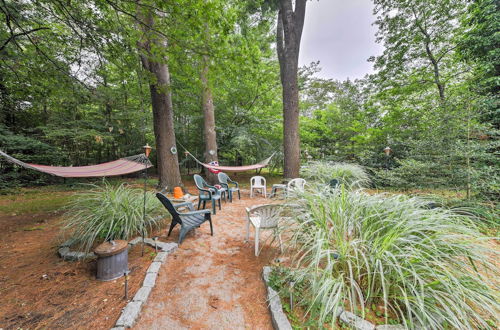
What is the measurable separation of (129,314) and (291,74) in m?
4.77

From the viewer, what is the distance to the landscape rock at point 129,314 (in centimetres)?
109

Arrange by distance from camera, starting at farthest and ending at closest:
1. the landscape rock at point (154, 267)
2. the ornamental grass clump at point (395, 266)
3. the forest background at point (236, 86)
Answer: the forest background at point (236, 86) < the landscape rock at point (154, 267) < the ornamental grass clump at point (395, 266)

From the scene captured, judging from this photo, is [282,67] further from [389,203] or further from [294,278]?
[294,278]

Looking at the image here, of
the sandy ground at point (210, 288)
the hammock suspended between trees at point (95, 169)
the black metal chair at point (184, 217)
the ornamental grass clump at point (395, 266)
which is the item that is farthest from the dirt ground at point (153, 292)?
the hammock suspended between trees at point (95, 169)

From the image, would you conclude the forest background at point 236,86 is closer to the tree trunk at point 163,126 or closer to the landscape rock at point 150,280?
the tree trunk at point 163,126

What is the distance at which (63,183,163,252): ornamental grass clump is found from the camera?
186 cm

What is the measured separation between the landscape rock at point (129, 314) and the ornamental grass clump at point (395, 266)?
1.10 metres

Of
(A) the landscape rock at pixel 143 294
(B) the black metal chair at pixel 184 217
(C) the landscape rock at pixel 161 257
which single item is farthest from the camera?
(B) the black metal chair at pixel 184 217

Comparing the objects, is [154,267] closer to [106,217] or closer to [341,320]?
[106,217]

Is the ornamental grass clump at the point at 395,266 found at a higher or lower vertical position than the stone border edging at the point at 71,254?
higher

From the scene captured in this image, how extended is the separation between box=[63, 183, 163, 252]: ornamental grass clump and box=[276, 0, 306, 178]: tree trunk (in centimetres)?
323

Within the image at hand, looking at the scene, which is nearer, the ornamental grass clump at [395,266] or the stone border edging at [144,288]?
the ornamental grass clump at [395,266]

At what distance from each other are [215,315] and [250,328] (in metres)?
0.26

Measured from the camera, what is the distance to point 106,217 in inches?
76.9
